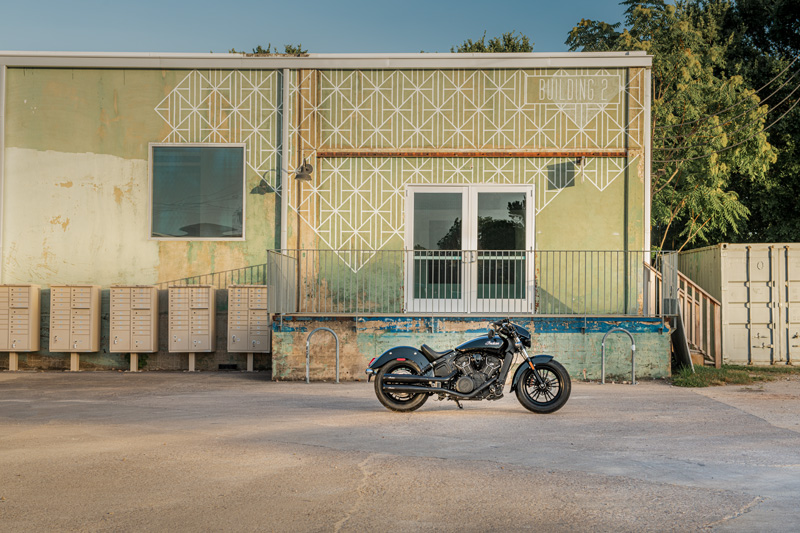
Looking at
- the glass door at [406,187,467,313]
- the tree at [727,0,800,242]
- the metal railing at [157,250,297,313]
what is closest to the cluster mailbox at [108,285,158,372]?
the metal railing at [157,250,297,313]

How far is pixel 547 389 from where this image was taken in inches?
365

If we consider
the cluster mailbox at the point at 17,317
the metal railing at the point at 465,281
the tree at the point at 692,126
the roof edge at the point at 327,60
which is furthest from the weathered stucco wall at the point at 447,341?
the tree at the point at 692,126

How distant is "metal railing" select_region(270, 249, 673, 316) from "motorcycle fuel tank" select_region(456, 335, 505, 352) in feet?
15.2

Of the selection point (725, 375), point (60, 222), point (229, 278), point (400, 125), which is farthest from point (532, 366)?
point (60, 222)

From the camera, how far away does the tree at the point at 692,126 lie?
22.4m

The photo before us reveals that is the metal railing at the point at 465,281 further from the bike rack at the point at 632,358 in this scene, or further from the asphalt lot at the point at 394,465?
the asphalt lot at the point at 394,465

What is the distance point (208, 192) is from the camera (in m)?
14.9

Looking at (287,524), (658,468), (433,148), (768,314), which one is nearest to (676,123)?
(768,314)

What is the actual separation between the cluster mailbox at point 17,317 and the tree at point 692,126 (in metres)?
16.5

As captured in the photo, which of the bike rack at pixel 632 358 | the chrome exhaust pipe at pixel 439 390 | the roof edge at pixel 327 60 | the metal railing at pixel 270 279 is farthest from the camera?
the roof edge at pixel 327 60

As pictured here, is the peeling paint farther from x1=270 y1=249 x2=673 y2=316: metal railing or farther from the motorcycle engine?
the motorcycle engine

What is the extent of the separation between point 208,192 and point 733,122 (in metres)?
15.2

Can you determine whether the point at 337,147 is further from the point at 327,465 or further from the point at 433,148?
the point at 327,465

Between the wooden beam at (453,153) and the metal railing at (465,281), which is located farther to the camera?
the wooden beam at (453,153)
